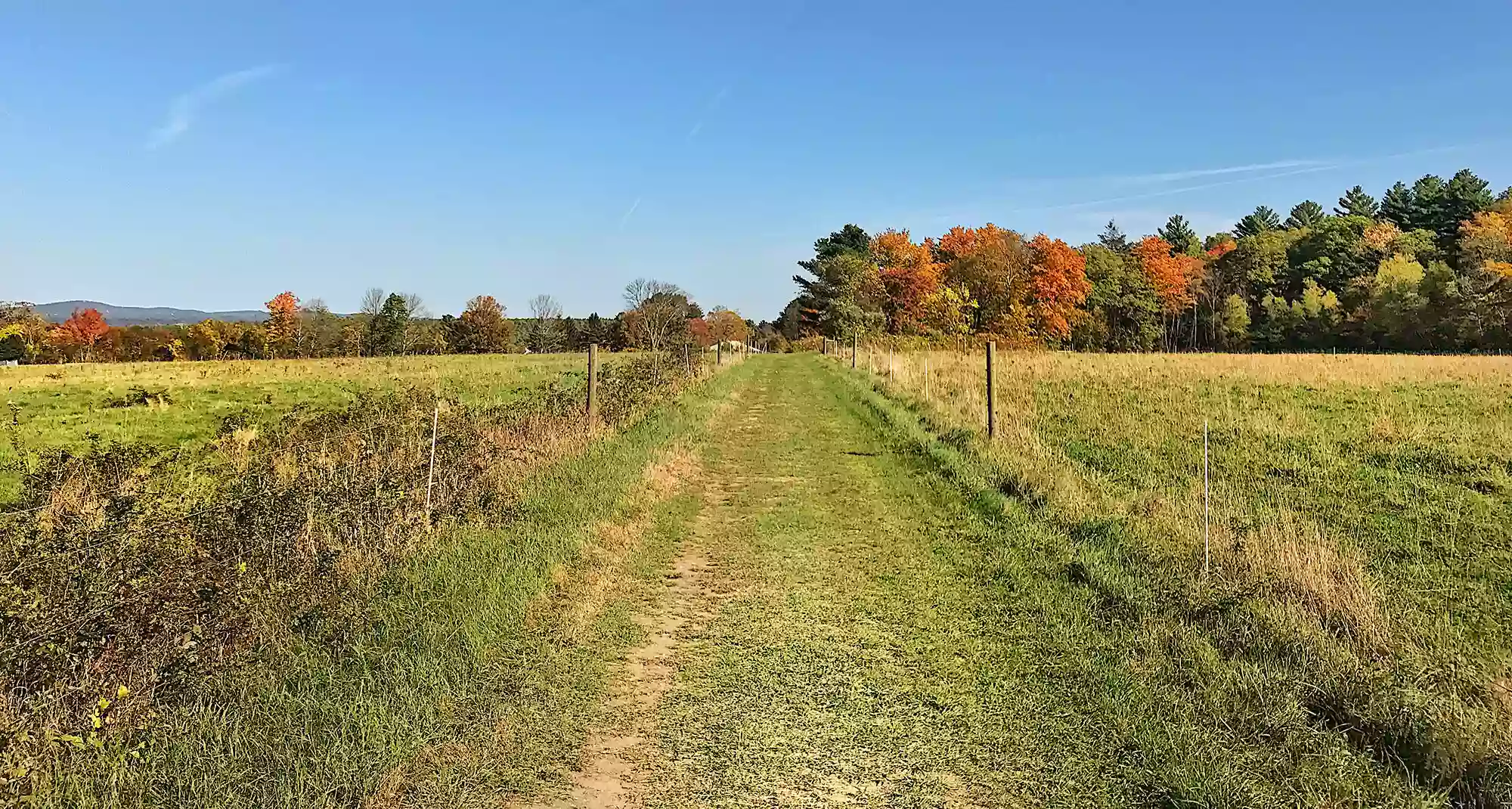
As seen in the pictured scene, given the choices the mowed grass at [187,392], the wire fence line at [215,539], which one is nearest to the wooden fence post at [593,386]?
the wire fence line at [215,539]

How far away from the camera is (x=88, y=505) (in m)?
5.75

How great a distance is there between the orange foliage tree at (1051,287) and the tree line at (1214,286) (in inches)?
5.4

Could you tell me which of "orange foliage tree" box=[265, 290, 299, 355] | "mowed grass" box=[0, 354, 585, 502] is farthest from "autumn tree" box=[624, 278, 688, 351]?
"orange foliage tree" box=[265, 290, 299, 355]

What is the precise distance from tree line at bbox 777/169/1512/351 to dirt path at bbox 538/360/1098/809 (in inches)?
1718

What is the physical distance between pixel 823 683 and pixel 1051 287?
66668 mm

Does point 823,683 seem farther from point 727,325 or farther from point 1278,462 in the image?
point 727,325

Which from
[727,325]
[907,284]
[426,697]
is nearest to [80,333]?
[727,325]

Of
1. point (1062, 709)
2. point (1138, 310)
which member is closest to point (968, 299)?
point (1138, 310)

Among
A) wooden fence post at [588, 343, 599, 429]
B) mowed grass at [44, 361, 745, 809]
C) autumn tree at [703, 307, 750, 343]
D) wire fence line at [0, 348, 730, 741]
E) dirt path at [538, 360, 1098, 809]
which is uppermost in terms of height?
autumn tree at [703, 307, 750, 343]

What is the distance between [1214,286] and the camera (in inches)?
3381

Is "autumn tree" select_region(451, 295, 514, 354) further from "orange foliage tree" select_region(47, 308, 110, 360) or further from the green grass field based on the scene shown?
the green grass field

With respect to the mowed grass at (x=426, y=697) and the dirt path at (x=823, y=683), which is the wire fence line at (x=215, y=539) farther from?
the dirt path at (x=823, y=683)

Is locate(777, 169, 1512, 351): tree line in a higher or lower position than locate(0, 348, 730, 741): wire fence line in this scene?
higher

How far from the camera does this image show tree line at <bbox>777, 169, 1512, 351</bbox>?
2255 inches
